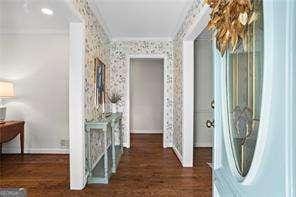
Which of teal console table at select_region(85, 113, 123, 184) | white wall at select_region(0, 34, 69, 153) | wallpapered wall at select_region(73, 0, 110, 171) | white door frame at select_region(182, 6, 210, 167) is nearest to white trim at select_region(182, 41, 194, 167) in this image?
white door frame at select_region(182, 6, 210, 167)

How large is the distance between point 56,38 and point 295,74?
504 cm

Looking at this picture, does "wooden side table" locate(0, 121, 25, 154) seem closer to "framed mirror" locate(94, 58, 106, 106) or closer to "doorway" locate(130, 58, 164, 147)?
"framed mirror" locate(94, 58, 106, 106)

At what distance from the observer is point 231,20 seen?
0.93 m

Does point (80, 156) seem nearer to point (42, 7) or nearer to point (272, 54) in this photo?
point (42, 7)

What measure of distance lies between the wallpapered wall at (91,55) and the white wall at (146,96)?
10.5ft

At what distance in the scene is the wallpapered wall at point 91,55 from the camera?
339cm

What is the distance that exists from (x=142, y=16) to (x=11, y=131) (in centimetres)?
290

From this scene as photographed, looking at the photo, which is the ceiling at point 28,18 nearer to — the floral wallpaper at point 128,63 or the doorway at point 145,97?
the floral wallpaper at point 128,63

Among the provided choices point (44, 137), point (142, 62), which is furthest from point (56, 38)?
point (142, 62)

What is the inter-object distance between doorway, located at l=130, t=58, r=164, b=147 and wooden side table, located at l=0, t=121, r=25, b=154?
11.9 ft

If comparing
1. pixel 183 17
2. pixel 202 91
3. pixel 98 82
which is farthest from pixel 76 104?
pixel 202 91

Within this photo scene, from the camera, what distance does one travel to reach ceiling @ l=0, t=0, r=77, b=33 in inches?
141

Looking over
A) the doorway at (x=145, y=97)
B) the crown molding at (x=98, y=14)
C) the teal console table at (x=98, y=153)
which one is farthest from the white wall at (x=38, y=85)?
the doorway at (x=145, y=97)

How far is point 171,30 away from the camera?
5023 mm
